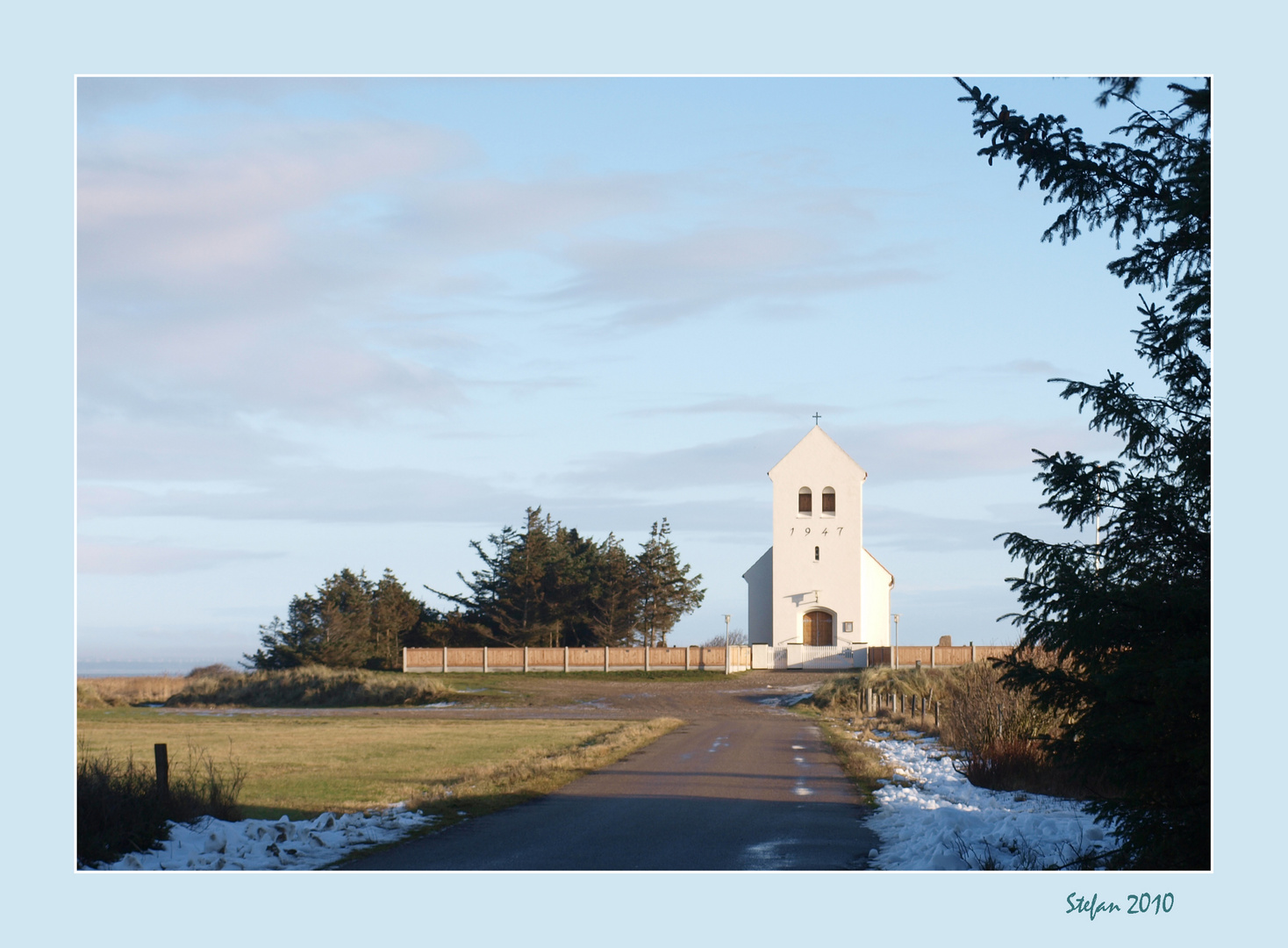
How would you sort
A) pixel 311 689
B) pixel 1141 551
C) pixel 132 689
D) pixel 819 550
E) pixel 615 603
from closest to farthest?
pixel 1141 551, pixel 311 689, pixel 132 689, pixel 819 550, pixel 615 603

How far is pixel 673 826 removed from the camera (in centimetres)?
1268

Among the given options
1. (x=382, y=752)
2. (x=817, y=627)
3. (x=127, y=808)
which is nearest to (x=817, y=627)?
(x=817, y=627)

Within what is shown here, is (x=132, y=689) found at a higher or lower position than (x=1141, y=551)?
lower

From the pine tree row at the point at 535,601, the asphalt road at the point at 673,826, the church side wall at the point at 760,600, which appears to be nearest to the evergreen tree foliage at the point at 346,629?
the pine tree row at the point at 535,601

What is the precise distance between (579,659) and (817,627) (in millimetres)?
12838

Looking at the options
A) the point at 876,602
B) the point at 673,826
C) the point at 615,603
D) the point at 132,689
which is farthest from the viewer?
the point at 615,603

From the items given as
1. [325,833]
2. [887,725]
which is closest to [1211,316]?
[325,833]

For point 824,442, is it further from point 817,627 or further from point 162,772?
point 162,772

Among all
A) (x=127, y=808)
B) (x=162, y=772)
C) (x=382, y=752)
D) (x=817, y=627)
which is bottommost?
(x=817, y=627)

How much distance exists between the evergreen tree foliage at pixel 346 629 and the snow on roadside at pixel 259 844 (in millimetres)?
50724

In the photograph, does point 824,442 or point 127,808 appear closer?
point 127,808

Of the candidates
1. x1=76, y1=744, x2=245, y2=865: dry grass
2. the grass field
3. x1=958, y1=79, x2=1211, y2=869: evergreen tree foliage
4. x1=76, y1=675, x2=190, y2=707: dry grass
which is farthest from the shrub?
x1=958, y1=79, x2=1211, y2=869: evergreen tree foliage

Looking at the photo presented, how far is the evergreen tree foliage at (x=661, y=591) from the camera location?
71.1 m

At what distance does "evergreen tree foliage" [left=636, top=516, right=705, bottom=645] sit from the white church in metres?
10.7
